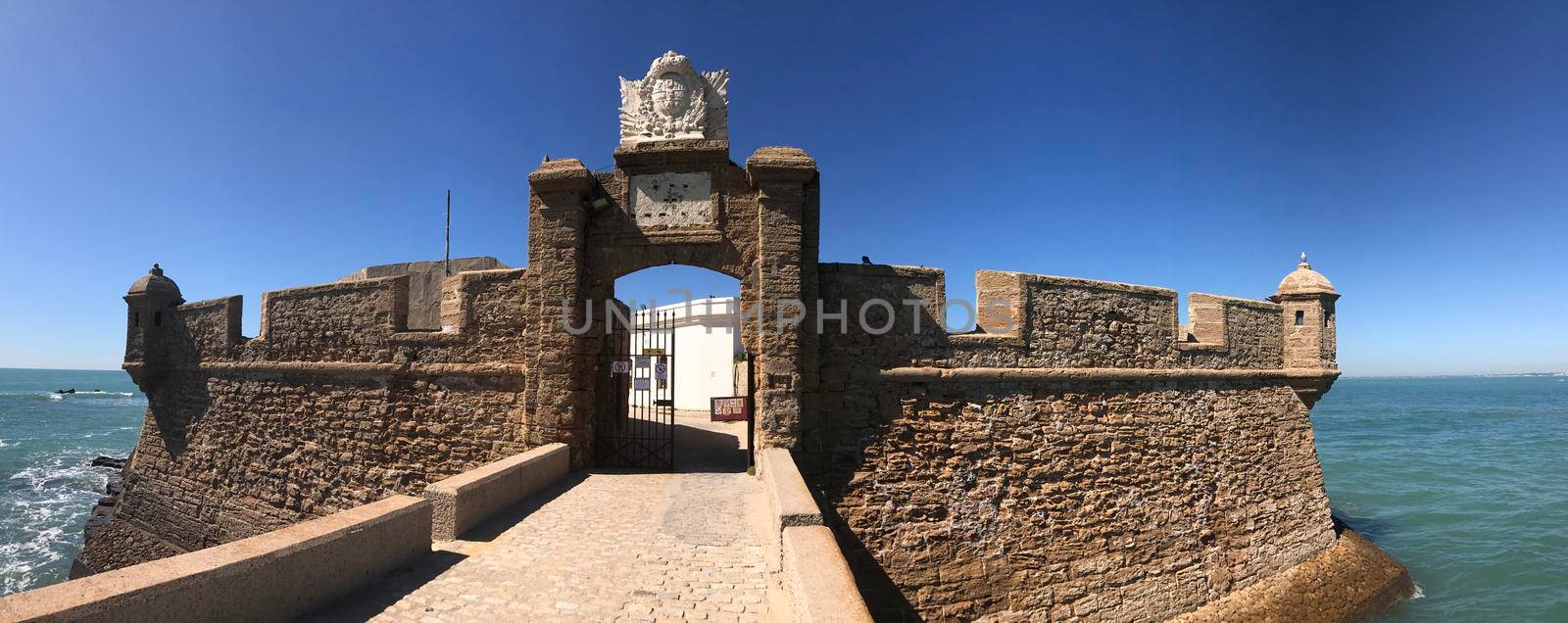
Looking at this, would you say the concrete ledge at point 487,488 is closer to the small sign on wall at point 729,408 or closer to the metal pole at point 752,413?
the metal pole at point 752,413

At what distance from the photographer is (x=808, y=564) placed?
3986 millimetres

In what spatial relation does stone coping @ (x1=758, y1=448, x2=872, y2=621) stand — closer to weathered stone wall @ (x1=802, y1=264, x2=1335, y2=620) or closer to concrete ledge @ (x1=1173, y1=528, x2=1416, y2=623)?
weathered stone wall @ (x1=802, y1=264, x2=1335, y2=620)

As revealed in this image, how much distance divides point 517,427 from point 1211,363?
37.5 ft

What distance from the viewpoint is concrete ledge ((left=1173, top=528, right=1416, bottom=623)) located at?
33.3 feet

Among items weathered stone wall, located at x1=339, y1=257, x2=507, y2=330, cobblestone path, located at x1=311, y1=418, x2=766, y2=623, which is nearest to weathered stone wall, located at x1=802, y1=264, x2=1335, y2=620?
cobblestone path, located at x1=311, y1=418, x2=766, y2=623

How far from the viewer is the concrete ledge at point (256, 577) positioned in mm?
2965

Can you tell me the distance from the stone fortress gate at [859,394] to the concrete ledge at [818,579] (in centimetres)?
357

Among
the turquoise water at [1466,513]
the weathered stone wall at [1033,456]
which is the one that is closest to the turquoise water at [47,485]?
the weathered stone wall at [1033,456]

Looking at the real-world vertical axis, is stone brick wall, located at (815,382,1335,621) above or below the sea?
above

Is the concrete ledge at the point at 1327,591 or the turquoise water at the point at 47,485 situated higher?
the concrete ledge at the point at 1327,591

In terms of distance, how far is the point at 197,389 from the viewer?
39.6 ft

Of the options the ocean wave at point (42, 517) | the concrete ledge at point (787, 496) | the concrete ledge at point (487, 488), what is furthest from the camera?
the ocean wave at point (42, 517)

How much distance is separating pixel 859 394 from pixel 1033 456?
2.86 m

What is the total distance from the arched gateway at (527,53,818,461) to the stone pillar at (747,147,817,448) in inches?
0.5
